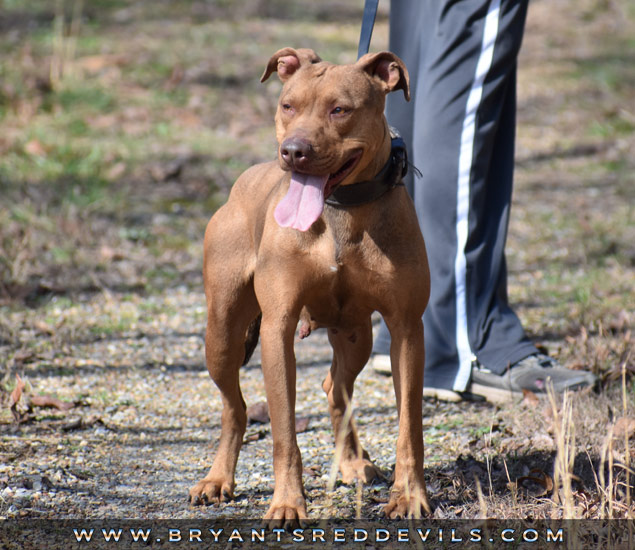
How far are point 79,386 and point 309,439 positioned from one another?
4.47 feet

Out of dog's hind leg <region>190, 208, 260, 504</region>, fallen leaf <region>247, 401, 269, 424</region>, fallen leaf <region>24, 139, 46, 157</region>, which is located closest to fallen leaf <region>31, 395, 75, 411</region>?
fallen leaf <region>247, 401, 269, 424</region>

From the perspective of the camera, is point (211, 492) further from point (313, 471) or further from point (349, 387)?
point (349, 387)

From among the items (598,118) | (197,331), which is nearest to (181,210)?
(197,331)

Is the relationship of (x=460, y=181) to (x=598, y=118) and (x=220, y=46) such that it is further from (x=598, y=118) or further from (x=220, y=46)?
(x=220, y=46)

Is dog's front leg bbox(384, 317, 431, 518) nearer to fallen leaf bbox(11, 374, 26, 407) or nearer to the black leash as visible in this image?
the black leash

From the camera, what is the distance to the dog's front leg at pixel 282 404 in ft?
10.3

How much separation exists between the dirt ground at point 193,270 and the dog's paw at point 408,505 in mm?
124

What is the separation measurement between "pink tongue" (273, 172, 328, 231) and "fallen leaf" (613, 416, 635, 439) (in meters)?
1.85

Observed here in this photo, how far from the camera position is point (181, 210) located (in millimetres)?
7477

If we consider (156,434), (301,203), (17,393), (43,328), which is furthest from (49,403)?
(301,203)

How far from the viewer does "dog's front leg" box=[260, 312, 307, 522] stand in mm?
3139

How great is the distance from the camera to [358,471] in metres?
3.68

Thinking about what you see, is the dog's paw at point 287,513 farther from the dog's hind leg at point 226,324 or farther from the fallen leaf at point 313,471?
the fallen leaf at point 313,471

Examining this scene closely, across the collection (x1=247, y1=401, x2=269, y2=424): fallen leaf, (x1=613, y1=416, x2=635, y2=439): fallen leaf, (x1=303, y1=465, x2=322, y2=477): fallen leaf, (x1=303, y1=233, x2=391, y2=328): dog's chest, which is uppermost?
(x1=303, y1=233, x2=391, y2=328): dog's chest
